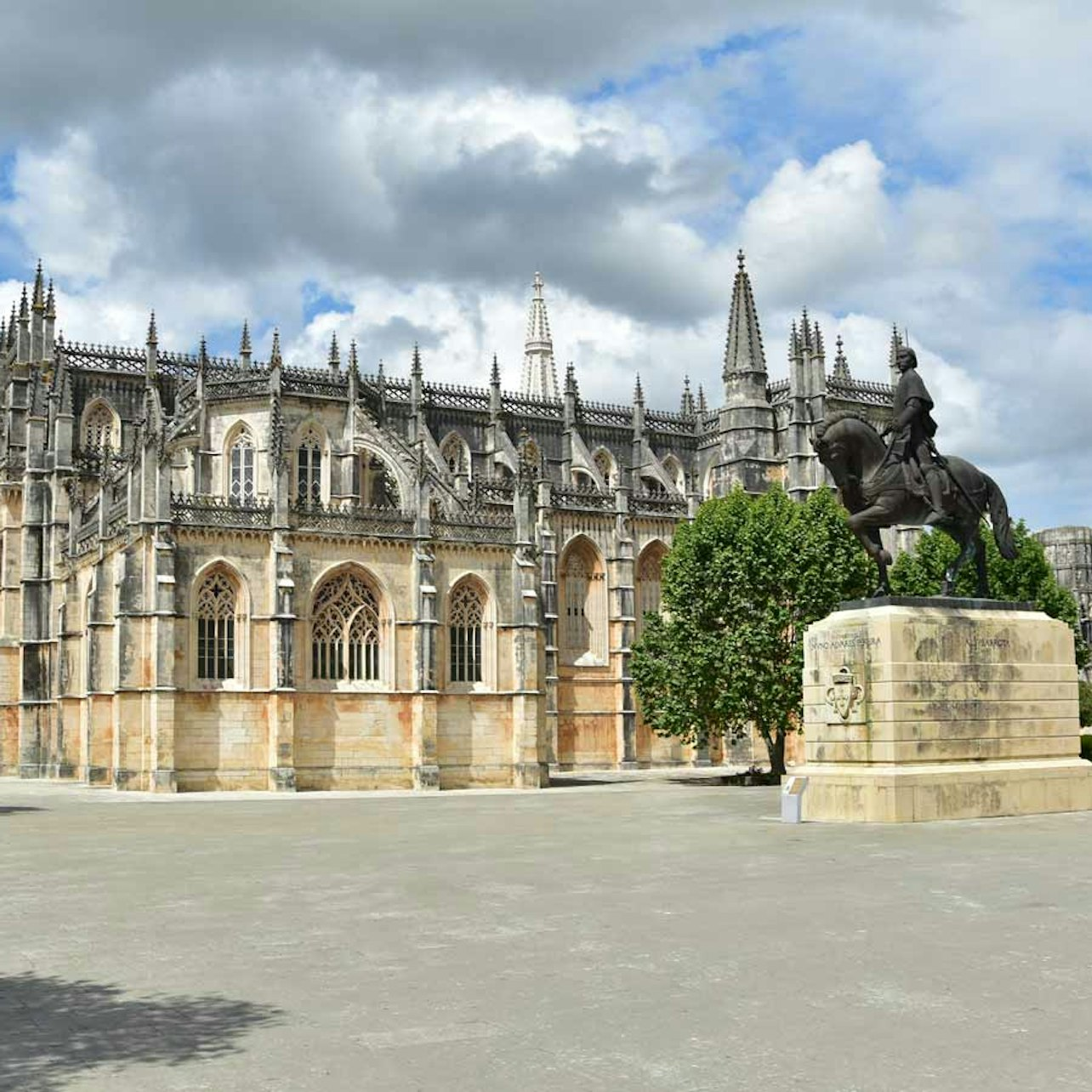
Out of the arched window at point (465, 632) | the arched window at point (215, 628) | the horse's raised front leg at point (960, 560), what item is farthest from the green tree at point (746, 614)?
the horse's raised front leg at point (960, 560)

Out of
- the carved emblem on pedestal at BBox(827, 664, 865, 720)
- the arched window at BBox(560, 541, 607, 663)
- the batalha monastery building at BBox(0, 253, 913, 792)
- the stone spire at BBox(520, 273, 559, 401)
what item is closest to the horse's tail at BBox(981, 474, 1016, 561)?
the carved emblem on pedestal at BBox(827, 664, 865, 720)

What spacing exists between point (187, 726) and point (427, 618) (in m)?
8.20

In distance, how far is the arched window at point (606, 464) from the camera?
7419cm

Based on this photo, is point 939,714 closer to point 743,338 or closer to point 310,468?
point 310,468

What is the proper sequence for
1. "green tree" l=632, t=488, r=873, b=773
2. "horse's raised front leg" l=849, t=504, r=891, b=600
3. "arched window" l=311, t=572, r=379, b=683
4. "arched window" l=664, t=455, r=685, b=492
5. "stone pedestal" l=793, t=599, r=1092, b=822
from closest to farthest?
"stone pedestal" l=793, t=599, r=1092, b=822 → "horse's raised front leg" l=849, t=504, r=891, b=600 → "arched window" l=311, t=572, r=379, b=683 → "green tree" l=632, t=488, r=873, b=773 → "arched window" l=664, t=455, r=685, b=492

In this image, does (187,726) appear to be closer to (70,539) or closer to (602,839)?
(70,539)

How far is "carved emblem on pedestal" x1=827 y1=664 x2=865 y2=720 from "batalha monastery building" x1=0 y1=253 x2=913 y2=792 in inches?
854

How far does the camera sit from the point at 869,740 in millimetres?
23859

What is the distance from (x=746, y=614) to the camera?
149 ft

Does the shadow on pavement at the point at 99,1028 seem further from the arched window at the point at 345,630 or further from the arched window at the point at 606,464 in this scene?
the arched window at the point at 606,464

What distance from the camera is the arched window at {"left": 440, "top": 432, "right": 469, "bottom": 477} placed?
68.8 m

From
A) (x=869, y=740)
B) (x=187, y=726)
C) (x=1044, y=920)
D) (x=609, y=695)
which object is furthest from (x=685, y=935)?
(x=609, y=695)

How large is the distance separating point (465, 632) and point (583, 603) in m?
19.0

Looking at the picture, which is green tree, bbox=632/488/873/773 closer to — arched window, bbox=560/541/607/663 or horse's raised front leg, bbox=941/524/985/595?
arched window, bbox=560/541/607/663
